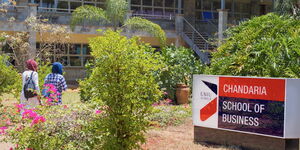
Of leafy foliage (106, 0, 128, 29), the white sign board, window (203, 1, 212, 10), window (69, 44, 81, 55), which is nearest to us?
the white sign board

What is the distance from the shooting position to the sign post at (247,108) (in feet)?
17.9

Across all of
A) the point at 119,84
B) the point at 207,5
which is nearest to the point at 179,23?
the point at 207,5

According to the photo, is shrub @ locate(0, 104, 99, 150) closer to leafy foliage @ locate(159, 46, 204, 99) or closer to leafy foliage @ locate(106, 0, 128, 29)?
leafy foliage @ locate(159, 46, 204, 99)

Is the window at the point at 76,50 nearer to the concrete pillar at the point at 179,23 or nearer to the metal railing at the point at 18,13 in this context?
the metal railing at the point at 18,13

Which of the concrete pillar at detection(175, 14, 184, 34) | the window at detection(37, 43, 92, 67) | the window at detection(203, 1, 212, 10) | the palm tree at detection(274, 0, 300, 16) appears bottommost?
the window at detection(37, 43, 92, 67)

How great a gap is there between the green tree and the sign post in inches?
73.3

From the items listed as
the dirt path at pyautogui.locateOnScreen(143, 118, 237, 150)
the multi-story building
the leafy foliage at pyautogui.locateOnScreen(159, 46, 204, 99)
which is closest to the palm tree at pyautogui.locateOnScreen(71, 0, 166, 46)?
the multi-story building

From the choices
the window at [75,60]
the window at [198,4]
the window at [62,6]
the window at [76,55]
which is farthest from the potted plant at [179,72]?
the window at [198,4]

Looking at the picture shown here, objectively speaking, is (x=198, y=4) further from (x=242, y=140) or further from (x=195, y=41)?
(x=242, y=140)

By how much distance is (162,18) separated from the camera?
2370 centimetres

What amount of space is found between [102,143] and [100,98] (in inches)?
22.4

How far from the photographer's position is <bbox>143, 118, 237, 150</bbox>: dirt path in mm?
6223

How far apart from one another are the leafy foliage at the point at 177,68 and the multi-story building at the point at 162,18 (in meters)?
2.75

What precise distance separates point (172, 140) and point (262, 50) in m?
2.16
